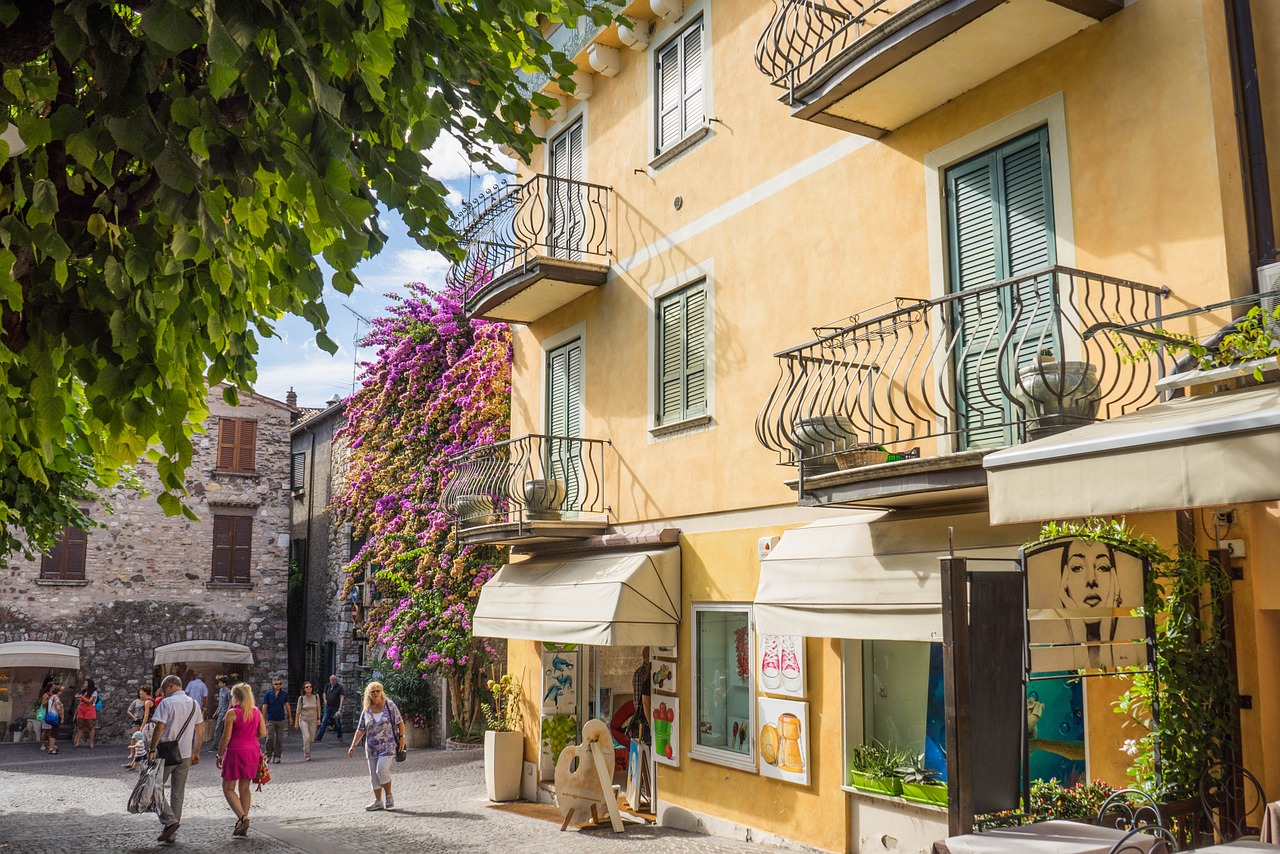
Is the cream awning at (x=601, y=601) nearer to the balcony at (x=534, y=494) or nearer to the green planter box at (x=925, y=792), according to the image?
the balcony at (x=534, y=494)

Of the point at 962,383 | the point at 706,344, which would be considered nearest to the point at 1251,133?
the point at 962,383

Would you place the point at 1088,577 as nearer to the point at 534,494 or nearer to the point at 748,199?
the point at 748,199

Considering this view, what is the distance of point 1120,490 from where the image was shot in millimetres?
5480

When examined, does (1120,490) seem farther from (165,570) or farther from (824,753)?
(165,570)

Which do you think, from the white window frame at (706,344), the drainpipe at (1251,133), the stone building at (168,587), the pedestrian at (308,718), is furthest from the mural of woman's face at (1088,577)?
the stone building at (168,587)

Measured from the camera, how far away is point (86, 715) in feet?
87.9

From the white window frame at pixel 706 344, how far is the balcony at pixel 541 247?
4.63ft

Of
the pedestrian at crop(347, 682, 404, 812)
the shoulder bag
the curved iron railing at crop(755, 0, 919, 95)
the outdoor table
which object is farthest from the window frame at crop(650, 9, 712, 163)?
the outdoor table

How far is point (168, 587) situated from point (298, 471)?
19.7ft

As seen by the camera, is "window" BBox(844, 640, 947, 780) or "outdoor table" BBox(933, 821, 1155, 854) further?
"window" BBox(844, 640, 947, 780)

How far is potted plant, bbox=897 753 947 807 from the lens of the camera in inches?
339

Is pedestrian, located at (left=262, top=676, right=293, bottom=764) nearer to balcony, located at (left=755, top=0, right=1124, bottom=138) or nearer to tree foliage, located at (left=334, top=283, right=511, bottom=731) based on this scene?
tree foliage, located at (left=334, top=283, right=511, bottom=731)

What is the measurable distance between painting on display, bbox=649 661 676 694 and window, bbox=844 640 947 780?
2.94 m

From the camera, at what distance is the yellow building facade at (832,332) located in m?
A: 7.03
